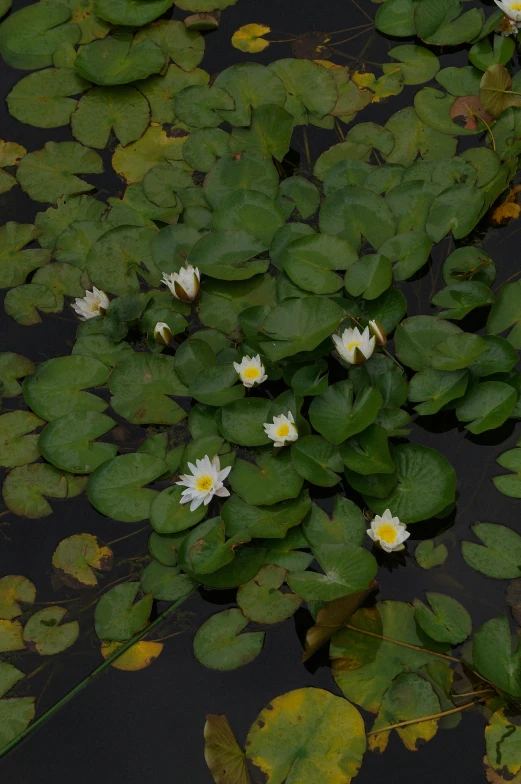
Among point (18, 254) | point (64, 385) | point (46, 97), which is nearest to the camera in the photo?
point (64, 385)

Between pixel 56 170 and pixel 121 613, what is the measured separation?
7.22ft

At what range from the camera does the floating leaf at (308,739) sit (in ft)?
7.87

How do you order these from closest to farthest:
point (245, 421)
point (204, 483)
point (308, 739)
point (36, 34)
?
point (308, 739) < point (204, 483) < point (245, 421) < point (36, 34)

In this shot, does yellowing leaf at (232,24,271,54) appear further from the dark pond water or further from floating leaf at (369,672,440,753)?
floating leaf at (369,672,440,753)

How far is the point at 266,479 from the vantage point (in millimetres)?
2826

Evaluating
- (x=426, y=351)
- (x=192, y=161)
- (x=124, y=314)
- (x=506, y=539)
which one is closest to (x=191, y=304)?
(x=124, y=314)

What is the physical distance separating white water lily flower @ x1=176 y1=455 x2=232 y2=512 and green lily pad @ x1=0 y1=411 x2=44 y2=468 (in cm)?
70

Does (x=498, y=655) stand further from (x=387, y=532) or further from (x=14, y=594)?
(x=14, y=594)

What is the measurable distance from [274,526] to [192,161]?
6.12 ft

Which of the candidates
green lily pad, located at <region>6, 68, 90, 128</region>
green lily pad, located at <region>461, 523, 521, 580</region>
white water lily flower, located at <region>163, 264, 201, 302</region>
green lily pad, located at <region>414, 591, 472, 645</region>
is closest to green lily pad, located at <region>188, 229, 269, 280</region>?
white water lily flower, located at <region>163, 264, 201, 302</region>

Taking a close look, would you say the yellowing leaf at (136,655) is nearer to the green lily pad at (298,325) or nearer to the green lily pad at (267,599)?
the green lily pad at (267,599)

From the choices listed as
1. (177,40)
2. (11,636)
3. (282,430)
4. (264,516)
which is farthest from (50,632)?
(177,40)

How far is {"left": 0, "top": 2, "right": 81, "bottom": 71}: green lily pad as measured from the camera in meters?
4.12

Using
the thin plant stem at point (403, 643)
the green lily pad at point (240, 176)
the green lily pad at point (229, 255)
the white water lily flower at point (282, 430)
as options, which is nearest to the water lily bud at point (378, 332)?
the white water lily flower at point (282, 430)
